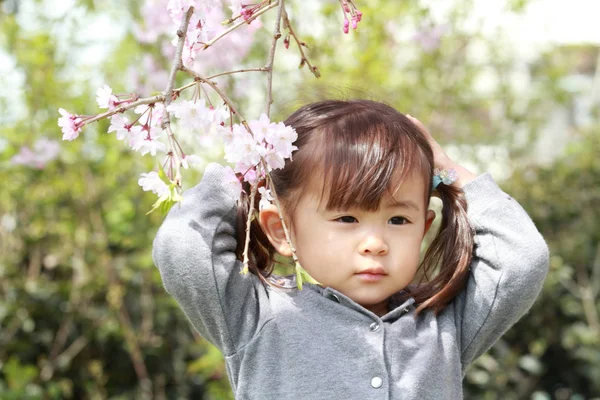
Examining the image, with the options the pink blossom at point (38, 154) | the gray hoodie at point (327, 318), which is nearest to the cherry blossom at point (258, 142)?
the gray hoodie at point (327, 318)

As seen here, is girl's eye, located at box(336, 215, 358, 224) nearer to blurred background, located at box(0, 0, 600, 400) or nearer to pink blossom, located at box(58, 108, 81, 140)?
pink blossom, located at box(58, 108, 81, 140)

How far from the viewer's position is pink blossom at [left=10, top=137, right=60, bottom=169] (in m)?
3.51

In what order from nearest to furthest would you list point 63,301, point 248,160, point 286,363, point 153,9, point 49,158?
point 248,160, point 286,363, point 153,9, point 49,158, point 63,301

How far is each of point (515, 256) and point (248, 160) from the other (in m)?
0.59

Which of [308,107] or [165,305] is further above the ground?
[308,107]

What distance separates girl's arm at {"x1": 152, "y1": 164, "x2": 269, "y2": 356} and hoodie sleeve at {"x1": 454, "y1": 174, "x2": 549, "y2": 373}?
0.41 meters

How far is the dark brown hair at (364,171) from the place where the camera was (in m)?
1.56

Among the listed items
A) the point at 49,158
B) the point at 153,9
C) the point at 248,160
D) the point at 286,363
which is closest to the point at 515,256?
the point at 286,363

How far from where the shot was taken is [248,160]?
1.34 meters

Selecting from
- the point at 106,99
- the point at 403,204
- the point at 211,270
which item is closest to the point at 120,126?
the point at 106,99

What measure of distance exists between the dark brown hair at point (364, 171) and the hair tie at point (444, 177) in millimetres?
23

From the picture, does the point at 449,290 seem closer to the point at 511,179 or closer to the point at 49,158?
the point at 49,158

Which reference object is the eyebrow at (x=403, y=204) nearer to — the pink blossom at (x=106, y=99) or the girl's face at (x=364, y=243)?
the girl's face at (x=364, y=243)

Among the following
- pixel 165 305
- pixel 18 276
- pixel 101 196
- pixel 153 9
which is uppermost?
pixel 153 9
